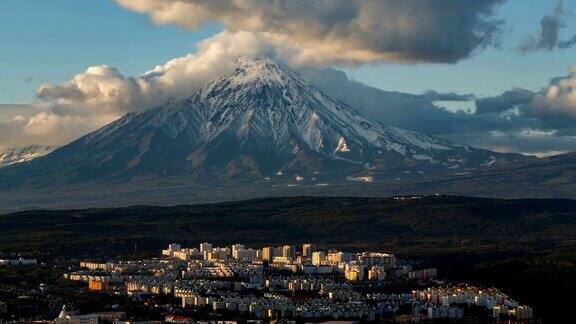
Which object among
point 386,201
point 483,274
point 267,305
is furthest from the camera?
point 386,201

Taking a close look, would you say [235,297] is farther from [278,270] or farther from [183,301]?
[278,270]

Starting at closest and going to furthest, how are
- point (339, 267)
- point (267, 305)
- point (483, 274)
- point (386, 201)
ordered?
point (267, 305), point (483, 274), point (339, 267), point (386, 201)

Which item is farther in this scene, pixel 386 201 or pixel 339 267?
pixel 386 201

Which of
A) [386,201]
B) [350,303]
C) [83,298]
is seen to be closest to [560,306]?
[350,303]

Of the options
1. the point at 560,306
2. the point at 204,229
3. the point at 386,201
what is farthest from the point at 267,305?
the point at 386,201

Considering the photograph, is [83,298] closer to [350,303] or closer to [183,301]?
[183,301]

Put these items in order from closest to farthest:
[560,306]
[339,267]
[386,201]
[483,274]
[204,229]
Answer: [560,306], [483,274], [339,267], [204,229], [386,201]

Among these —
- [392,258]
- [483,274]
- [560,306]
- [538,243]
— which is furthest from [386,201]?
[560,306]

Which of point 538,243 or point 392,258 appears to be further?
point 538,243

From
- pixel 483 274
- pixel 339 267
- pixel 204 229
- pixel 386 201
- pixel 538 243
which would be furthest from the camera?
pixel 386 201
